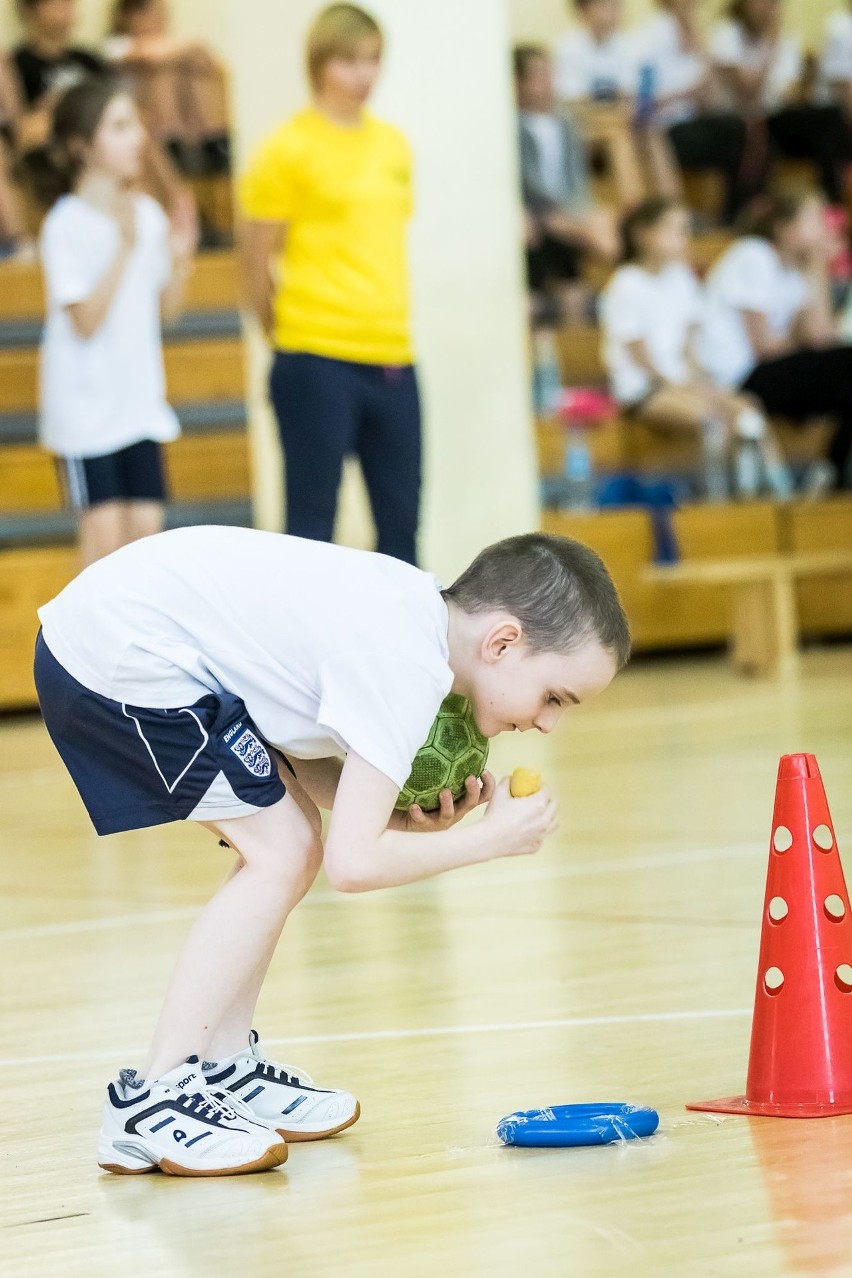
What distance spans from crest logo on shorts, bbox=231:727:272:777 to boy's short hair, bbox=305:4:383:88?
10.9 ft

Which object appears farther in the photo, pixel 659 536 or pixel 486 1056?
pixel 659 536

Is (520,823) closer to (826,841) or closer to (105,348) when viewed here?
(826,841)

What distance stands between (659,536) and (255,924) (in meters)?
5.91

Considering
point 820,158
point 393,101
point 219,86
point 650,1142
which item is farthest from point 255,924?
point 820,158

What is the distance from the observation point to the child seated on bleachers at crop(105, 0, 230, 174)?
8.84 metres

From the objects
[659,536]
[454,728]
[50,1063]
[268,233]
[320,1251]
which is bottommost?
[659,536]

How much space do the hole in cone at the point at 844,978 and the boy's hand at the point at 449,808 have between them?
374 millimetres

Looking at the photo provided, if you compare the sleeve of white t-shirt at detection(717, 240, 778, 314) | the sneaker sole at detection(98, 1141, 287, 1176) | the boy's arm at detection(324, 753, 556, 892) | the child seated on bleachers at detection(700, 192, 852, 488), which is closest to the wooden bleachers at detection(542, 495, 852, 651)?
the child seated on bleachers at detection(700, 192, 852, 488)

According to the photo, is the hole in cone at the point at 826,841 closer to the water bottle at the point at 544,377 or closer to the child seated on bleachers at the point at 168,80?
the water bottle at the point at 544,377

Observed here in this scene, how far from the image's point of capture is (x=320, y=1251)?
5.15 feet

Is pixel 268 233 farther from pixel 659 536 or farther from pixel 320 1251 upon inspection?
pixel 320 1251

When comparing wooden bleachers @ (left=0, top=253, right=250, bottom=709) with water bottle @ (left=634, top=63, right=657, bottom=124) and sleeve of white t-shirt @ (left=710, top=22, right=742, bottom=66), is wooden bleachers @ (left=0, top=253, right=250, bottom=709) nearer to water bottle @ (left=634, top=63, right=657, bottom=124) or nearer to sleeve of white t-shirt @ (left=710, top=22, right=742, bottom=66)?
water bottle @ (left=634, top=63, right=657, bottom=124)

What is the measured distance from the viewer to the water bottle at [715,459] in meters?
8.06

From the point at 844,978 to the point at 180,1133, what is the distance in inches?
25.7
